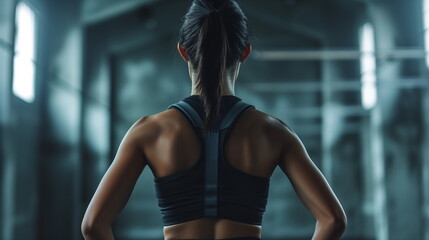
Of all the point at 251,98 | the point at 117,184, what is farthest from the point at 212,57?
the point at 251,98

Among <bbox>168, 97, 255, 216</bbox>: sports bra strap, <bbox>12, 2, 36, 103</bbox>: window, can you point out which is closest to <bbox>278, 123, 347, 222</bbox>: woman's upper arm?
<bbox>168, 97, 255, 216</bbox>: sports bra strap

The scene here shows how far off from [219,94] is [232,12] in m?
0.16

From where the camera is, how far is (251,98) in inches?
434

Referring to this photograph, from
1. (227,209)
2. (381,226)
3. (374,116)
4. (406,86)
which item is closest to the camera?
(227,209)

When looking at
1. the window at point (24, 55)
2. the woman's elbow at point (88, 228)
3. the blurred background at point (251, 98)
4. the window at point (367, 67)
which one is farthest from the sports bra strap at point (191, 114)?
the window at point (367, 67)

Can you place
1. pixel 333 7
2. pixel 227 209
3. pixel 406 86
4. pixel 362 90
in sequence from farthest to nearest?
pixel 333 7 < pixel 362 90 < pixel 406 86 < pixel 227 209

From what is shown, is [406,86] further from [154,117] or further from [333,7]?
[154,117]

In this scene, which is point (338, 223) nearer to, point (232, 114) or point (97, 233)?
point (232, 114)

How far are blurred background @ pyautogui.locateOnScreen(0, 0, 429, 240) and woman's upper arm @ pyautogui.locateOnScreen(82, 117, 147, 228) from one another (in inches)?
219

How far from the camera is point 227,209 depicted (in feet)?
3.60

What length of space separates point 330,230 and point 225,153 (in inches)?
9.4

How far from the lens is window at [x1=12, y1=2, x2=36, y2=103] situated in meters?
7.29

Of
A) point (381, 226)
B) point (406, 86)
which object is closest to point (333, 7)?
point (406, 86)

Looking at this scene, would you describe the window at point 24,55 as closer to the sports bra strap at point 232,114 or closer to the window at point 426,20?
the window at point 426,20
